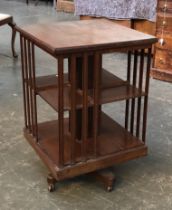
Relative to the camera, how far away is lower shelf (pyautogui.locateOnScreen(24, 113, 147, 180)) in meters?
1.82

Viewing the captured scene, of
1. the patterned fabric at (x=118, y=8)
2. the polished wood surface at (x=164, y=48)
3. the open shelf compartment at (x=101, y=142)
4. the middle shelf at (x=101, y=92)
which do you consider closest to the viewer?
the middle shelf at (x=101, y=92)

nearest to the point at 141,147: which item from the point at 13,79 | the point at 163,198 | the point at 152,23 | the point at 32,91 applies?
the point at 163,198

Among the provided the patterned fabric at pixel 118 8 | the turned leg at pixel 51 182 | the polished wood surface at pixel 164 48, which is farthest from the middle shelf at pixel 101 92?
the patterned fabric at pixel 118 8

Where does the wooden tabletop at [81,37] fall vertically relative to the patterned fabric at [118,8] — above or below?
above

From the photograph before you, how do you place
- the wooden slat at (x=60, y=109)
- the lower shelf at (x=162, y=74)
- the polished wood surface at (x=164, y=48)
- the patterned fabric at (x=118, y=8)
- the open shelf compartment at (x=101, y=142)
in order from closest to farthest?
the wooden slat at (x=60, y=109), the open shelf compartment at (x=101, y=142), the polished wood surface at (x=164, y=48), the lower shelf at (x=162, y=74), the patterned fabric at (x=118, y=8)

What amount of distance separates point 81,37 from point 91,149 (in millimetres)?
535

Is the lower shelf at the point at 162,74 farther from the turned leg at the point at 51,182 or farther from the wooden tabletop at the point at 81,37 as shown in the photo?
the turned leg at the point at 51,182

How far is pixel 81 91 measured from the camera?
1869 millimetres

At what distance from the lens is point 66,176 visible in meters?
1.81

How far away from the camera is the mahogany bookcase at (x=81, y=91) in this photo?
1672 mm

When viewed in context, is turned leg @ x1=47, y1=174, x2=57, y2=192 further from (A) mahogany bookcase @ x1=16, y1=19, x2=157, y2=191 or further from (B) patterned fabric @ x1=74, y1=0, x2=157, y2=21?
(B) patterned fabric @ x1=74, y1=0, x2=157, y2=21

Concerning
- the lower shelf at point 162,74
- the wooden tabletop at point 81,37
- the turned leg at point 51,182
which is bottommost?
the turned leg at point 51,182

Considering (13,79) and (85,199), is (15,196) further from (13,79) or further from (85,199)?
(13,79)

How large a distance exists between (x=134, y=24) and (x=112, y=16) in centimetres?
24
